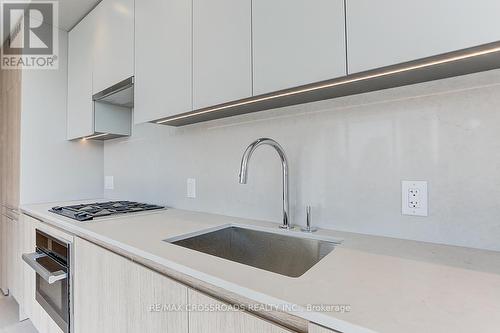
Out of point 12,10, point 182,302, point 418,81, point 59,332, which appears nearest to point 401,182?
point 418,81

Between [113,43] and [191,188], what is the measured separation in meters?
1.03

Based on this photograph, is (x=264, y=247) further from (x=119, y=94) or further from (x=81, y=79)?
(x=81, y=79)

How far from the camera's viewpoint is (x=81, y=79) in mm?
1988

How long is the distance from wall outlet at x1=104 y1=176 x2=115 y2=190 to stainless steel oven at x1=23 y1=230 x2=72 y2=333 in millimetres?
741

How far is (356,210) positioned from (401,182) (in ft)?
0.62

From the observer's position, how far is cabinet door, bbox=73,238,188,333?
0.76 m

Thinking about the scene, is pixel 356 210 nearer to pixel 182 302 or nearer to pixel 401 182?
pixel 401 182

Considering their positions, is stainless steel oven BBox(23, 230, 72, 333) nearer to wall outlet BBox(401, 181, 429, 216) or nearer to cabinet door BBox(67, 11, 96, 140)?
cabinet door BBox(67, 11, 96, 140)

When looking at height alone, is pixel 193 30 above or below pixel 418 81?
above

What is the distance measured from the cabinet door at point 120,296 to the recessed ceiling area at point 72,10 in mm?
1619

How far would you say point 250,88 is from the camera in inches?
38.6

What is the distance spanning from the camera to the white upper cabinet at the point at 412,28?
583 millimetres

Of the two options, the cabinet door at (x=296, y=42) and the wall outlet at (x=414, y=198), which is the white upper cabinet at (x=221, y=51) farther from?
the wall outlet at (x=414, y=198)

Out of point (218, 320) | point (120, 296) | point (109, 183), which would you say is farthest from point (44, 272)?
point (218, 320)
